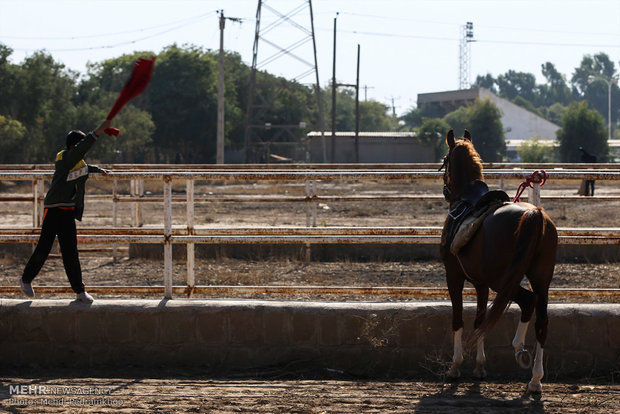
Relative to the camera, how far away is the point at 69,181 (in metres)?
6.52

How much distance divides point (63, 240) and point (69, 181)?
0.51 m

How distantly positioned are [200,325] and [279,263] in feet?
19.0

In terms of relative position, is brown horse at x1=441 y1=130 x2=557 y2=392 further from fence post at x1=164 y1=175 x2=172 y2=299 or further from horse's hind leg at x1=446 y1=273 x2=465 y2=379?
fence post at x1=164 y1=175 x2=172 y2=299

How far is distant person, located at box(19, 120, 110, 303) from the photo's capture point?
6.49 m

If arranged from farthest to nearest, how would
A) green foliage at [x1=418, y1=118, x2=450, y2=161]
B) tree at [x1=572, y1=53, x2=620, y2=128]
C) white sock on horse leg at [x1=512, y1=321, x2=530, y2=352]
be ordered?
1. tree at [x1=572, y1=53, x2=620, y2=128]
2. green foliage at [x1=418, y1=118, x2=450, y2=161]
3. white sock on horse leg at [x1=512, y1=321, x2=530, y2=352]

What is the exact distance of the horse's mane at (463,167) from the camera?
20.3 feet

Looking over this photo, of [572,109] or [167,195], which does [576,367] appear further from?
[572,109]

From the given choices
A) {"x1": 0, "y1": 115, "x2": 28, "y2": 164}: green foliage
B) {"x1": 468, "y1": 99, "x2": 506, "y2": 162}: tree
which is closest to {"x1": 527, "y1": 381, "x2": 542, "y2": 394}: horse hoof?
{"x1": 0, "y1": 115, "x2": 28, "y2": 164}: green foliage

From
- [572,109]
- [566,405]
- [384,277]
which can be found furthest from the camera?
[572,109]

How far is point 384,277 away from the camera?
10.8 metres

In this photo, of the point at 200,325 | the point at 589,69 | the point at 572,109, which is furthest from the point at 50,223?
the point at 589,69

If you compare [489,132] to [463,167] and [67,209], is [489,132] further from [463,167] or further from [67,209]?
[67,209]

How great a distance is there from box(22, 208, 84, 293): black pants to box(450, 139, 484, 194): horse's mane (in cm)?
316

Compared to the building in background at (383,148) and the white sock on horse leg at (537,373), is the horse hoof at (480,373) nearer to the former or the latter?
the white sock on horse leg at (537,373)
